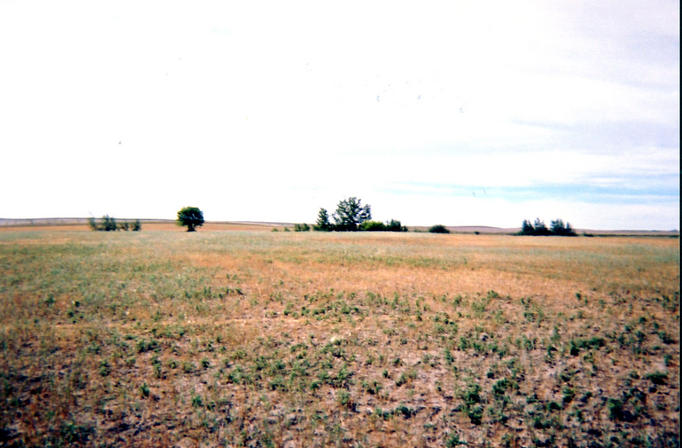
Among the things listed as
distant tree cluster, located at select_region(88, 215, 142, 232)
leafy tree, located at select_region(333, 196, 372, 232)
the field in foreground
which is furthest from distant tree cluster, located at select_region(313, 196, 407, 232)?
the field in foreground

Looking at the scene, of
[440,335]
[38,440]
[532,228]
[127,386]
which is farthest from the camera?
[532,228]

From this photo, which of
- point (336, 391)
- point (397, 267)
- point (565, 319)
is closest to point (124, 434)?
point (336, 391)

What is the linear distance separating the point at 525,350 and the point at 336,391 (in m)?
7.45

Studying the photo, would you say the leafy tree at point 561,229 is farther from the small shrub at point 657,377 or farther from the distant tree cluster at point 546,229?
the small shrub at point 657,377

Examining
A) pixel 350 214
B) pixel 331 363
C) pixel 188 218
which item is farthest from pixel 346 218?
pixel 331 363

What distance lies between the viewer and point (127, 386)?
9.13 meters

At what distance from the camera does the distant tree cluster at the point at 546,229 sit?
87.4 metres

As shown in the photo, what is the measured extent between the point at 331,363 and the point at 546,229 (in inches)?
3761

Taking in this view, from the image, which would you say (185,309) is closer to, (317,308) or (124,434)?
(317,308)

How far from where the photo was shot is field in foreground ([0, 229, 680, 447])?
25.5 ft

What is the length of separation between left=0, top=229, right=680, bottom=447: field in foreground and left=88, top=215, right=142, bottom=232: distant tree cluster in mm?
95814

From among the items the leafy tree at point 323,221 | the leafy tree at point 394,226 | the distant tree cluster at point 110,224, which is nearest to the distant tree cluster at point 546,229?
the leafy tree at point 394,226

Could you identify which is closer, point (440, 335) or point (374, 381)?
point (374, 381)

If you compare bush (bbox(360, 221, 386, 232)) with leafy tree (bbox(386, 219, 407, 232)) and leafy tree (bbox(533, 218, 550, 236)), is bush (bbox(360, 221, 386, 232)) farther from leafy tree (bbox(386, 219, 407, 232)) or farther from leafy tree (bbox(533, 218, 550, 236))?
leafy tree (bbox(533, 218, 550, 236))
